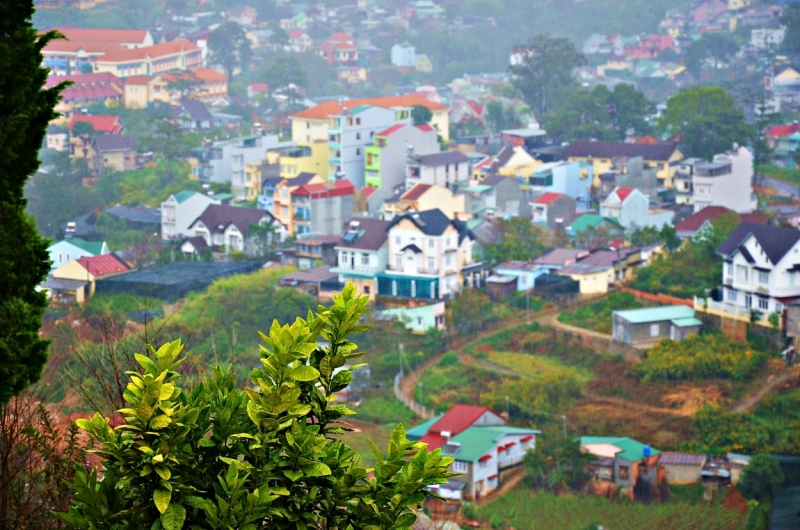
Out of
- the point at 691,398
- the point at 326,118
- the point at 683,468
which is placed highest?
the point at 326,118

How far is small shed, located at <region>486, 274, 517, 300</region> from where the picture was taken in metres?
13.9

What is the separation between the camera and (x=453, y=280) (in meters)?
14.1

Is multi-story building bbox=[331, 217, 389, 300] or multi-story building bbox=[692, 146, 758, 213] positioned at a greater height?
multi-story building bbox=[692, 146, 758, 213]

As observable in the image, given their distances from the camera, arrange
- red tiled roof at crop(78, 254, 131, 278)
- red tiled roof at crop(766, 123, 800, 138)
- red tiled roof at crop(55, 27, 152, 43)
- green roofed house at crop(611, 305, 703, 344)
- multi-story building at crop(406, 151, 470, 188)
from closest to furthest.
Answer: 1. green roofed house at crop(611, 305, 703, 344)
2. red tiled roof at crop(78, 254, 131, 278)
3. multi-story building at crop(406, 151, 470, 188)
4. red tiled roof at crop(766, 123, 800, 138)
5. red tiled roof at crop(55, 27, 152, 43)

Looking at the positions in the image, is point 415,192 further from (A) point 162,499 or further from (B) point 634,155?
(A) point 162,499

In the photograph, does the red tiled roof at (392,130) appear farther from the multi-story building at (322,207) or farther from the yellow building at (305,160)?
the multi-story building at (322,207)

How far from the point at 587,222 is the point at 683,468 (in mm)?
6981

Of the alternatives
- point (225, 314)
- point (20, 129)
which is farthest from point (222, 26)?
point (20, 129)

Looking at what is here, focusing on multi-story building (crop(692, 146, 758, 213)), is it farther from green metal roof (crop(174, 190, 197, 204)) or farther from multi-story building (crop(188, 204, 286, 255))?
green metal roof (crop(174, 190, 197, 204))

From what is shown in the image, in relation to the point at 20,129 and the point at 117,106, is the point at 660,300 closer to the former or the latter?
the point at 20,129

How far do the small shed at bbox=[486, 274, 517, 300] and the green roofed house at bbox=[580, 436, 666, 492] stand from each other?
13.6 ft

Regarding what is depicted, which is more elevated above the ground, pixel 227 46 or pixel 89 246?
pixel 227 46

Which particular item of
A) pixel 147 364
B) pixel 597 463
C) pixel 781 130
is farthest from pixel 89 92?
pixel 147 364

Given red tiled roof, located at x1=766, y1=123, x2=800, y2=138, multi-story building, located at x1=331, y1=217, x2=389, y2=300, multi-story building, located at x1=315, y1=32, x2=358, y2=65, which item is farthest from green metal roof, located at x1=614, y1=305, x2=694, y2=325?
multi-story building, located at x1=315, y1=32, x2=358, y2=65
